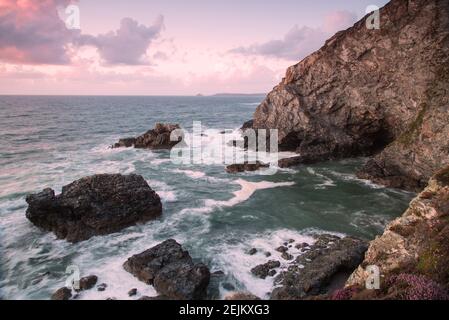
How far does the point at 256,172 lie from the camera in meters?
41.3

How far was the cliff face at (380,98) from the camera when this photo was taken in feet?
109

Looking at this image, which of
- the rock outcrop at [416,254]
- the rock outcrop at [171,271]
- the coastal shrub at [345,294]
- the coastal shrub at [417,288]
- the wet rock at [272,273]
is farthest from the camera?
the wet rock at [272,273]

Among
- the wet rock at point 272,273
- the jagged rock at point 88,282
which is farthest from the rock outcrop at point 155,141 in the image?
the wet rock at point 272,273

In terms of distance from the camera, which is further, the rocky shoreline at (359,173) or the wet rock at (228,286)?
the wet rock at (228,286)

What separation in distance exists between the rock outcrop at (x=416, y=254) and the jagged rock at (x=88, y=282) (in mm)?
13023

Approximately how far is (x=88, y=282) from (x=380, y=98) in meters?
→ 38.7

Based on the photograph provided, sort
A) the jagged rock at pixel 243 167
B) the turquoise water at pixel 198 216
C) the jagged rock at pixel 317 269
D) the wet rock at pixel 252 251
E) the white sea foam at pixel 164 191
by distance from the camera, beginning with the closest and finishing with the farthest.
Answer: the jagged rock at pixel 317 269 → the turquoise water at pixel 198 216 → the wet rock at pixel 252 251 → the white sea foam at pixel 164 191 → the jagged rock at pixel 243 167

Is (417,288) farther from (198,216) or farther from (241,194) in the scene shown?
(241,194)

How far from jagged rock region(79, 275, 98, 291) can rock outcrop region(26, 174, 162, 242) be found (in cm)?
583

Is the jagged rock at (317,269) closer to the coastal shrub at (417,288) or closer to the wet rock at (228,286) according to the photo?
the wet rock at (228,286)

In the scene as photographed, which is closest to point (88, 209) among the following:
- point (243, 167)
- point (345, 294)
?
point (345, 294)

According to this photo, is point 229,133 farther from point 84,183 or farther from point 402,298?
point 402,298

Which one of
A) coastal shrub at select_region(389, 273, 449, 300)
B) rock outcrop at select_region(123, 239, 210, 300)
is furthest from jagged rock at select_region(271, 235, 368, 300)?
coastal shrub at select_region(389, 273, 449, 300)

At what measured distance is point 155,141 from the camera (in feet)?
188
